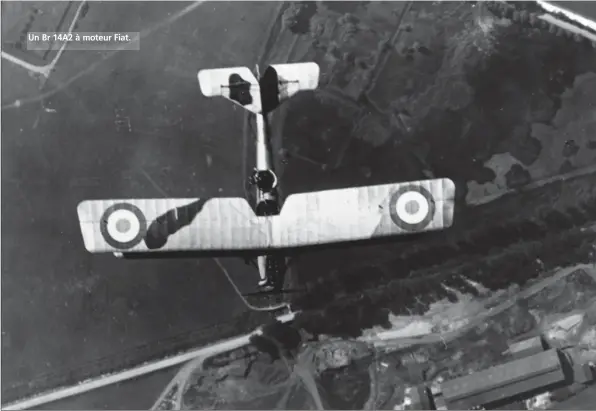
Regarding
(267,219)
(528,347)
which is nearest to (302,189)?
(267,219)

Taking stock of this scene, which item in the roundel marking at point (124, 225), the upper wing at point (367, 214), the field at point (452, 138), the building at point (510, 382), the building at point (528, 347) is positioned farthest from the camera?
the field at point (452, 138)

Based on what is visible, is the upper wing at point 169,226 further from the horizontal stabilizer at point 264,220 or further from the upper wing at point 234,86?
the upper wing at point 234,86

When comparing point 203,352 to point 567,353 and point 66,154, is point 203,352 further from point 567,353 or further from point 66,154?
point 567,353

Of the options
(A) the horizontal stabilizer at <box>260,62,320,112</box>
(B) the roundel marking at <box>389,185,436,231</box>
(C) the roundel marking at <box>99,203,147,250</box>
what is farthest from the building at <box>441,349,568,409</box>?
(C) the roundel marking at <box>99,203,147,250</box>

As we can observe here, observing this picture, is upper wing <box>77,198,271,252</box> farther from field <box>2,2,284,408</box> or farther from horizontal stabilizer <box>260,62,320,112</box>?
horizontal stabilizer <box>260,62,320,112</box>

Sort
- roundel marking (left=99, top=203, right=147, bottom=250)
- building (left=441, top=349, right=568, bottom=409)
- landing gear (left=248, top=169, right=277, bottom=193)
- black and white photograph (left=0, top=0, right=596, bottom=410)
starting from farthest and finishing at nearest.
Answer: black and white photograph (left=0, top=0, right=596, bottom=410)
building (left=441, top=349, right=568, bottom=409)
landing gear (left=248, top=169, right=277, bottom=193)
roundel marking (left=99, top=203, right=147, bottom=250)

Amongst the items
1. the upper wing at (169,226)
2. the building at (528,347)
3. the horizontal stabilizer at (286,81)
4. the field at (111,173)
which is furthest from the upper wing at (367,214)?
the building at (528,347)

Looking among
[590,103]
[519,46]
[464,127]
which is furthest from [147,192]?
[590,103]
